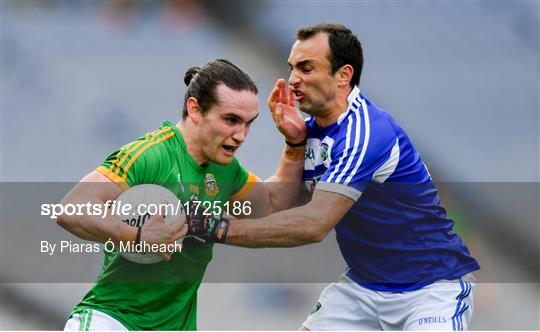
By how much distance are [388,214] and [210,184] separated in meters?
1.00

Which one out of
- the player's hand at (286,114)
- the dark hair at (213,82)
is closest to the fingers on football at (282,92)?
the player's hand at (286,114)

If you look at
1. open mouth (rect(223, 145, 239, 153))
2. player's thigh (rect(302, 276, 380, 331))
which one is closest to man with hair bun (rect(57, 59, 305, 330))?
open mouth (rect(223, 145, 239, 153))

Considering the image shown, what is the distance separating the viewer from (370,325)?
4418mm

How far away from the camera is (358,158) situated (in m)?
4.11

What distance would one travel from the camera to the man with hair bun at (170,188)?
3.69 m

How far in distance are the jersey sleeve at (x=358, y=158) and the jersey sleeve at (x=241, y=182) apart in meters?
0.44

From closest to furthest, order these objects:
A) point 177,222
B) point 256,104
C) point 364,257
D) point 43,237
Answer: point 177,222 → point 256,104 → point 364,257 → point 43,237

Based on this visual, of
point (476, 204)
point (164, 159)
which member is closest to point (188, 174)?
point (164, 159)

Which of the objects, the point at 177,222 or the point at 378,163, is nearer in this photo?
the point at 177,222

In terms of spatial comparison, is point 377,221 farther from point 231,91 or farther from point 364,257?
point 231,91

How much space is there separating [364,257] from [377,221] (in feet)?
0.73

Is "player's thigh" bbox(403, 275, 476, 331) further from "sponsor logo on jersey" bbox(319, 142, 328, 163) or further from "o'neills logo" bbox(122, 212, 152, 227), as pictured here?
"o'neills logo" bbox(122, 212, 152, 227)
